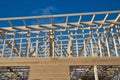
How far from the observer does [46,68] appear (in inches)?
500

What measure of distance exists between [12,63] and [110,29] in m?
9.42

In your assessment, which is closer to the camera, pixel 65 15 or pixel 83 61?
pixel 83 61

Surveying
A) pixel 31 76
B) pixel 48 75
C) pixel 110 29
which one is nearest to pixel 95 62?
pixel 48 75

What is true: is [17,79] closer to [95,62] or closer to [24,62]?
[24,62]

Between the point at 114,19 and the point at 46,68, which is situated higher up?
the point at 114,19

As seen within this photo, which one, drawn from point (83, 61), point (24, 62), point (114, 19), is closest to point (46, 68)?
point (24, 62)

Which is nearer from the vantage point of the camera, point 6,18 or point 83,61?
point 83,61

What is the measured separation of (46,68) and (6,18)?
19.1ft

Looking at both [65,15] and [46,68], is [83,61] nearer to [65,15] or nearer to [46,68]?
[46,68]

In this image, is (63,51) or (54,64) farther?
(63,51)

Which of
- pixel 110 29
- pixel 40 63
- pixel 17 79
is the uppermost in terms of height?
pixel 110 29

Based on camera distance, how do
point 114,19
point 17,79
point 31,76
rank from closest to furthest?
point 31,76, point 114,19, point 17,79

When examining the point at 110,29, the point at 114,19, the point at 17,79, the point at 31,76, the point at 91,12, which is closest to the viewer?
the point at 31,76

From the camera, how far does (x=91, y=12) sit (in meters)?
15.7
